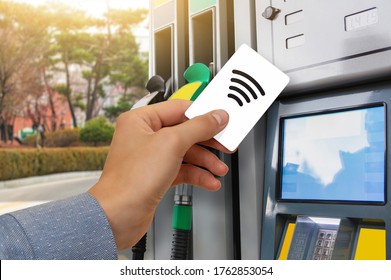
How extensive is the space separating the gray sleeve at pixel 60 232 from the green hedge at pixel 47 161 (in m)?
7.73

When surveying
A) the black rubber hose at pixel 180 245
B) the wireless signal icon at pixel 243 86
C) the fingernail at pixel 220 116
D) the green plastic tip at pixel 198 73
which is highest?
the green plastic tip at pixel 198 73

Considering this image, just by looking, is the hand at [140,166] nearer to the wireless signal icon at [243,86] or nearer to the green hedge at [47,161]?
the wireless signal icon at [243,86]

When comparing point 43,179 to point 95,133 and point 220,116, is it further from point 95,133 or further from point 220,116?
point 220,116

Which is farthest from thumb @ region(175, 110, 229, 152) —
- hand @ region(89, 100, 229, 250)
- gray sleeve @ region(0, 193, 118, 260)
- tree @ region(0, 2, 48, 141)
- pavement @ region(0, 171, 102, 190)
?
tree @ region(0, 2, 48, 141)

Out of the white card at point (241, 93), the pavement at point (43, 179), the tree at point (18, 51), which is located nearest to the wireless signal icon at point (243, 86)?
the white card at point (241, 93)

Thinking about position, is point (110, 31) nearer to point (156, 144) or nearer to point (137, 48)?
point (137, 48)

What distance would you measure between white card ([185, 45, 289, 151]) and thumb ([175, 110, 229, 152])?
3 cm

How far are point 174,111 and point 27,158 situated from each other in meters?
7.86

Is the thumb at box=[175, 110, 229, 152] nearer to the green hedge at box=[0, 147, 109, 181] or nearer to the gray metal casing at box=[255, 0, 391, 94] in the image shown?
the gray metal casing at box=[255, 0, 391, 94]

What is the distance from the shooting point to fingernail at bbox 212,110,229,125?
0.72m

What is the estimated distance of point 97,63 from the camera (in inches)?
379

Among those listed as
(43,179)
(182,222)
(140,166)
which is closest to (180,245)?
(182,222)

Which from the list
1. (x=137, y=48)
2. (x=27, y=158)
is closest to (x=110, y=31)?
(x=137, y=48)

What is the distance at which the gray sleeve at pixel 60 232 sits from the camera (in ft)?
1.92
